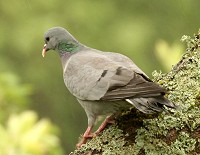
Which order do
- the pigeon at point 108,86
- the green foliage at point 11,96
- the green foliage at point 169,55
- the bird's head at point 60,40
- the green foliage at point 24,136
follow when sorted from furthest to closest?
1. the green foliage at point 169,55
2. the green foliage at point 11,96
3. the bird's head at point 60,40
4. the green foliage at point 24,136
5. the pigeon at point 108,86

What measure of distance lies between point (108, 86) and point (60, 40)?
1.12 meters

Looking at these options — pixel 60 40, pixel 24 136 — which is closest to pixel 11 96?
pixel 60 40

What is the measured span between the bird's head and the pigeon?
0.74ft

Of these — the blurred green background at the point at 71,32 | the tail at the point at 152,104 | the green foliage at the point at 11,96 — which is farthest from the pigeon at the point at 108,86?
the blurred green background at the point at 71,32

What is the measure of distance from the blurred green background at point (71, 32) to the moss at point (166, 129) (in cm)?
681

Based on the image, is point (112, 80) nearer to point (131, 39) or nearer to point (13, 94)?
point (13, 94)

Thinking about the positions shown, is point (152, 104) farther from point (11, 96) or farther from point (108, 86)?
point (11, 96)

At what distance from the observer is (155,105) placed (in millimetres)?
3941

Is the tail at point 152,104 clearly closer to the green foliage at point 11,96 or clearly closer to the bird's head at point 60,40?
the bird's head at point 60,40

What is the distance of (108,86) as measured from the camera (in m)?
4.19

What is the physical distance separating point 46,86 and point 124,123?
789 centimetres

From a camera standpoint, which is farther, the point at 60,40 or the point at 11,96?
the point at 11,96

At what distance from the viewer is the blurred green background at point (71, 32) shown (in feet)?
37.4

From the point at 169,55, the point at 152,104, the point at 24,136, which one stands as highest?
the point at 169,55
